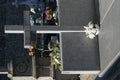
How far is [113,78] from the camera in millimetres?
10898

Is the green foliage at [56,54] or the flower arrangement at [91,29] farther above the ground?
the flower arrangement at [91,29]

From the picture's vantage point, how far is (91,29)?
10703 mm

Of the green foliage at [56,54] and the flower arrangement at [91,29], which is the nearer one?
the flower arrangement at [91,29]

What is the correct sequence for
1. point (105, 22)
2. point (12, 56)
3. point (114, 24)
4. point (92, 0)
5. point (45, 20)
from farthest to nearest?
point (12, 56), point (45, 20), point (92, 0), point (105, 22), point (114, 24)

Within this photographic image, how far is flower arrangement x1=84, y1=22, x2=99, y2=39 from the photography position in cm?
1074

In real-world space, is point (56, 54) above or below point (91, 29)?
below

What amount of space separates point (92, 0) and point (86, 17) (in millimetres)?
531

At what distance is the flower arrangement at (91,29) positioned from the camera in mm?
10742

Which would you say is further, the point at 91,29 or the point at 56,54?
the point at 56,54

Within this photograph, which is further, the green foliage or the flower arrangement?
the green foliage

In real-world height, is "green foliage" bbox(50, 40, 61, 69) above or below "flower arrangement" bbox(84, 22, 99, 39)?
below

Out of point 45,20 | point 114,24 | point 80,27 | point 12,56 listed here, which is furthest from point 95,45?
point 12,56

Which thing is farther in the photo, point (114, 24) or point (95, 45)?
point (95, 45)

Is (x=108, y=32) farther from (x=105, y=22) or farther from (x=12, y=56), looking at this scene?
(x=12, y=56)
